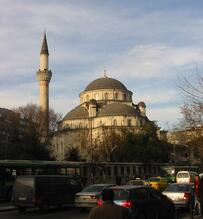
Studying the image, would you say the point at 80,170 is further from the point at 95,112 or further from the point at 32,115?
the point at 95,112

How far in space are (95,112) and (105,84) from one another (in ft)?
30.6

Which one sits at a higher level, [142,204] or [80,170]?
[80,170]

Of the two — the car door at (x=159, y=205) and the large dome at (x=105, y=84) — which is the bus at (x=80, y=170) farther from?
the large dome at (x=105, y=84)

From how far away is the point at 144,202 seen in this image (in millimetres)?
14484

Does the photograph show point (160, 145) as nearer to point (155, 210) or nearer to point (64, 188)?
point (64, 188)

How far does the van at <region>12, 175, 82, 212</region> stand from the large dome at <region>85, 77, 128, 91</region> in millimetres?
87722

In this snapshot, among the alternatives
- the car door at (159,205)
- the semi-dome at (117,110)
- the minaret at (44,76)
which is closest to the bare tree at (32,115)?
the minaret at (44,76)

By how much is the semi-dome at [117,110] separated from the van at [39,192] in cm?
7754

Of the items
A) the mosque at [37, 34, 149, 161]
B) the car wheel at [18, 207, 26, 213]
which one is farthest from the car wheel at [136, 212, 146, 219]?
the mosque at [37, 34, 149, 161]

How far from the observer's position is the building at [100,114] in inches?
3861

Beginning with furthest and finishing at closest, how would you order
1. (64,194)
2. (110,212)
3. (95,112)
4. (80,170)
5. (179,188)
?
1. (95,112)
2. (80,170)
3. (64,194)
4. (179,188)
5. (110,212)

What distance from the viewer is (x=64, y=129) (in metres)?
99.6

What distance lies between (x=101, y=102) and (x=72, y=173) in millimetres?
72777

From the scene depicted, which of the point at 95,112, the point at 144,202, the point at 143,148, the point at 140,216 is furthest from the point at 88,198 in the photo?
the point at 95,112
